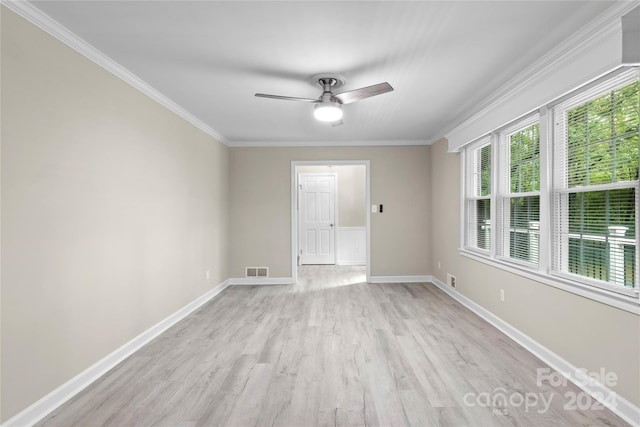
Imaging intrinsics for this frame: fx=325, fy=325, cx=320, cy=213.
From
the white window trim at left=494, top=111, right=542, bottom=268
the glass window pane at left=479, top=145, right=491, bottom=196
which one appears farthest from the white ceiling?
the glass window pane at left=479, top=145, right=491, bottom=196

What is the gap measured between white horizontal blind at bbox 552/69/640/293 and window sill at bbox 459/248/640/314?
0.09 metres

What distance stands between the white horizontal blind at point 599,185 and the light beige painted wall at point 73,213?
3.55 m

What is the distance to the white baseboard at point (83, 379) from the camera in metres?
1.87

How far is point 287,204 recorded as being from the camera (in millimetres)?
5500

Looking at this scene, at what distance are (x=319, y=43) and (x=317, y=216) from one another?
536 cm

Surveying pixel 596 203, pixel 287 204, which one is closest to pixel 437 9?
pixel 596 203

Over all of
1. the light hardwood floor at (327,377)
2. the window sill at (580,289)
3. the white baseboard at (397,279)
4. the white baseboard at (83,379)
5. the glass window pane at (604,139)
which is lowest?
the light hardwood floor at (327,377)

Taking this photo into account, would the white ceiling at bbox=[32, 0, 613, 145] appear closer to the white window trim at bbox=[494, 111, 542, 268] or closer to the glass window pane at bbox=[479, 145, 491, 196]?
the white window trim at bbox=[494, 111, 542, 268]

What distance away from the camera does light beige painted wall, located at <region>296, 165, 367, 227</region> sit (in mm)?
7492

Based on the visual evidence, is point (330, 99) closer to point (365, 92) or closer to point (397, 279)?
point (365, 92)

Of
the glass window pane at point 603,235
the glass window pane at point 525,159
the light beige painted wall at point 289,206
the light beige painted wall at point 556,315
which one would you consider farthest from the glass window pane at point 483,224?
the light beige painted wall at point 289,206

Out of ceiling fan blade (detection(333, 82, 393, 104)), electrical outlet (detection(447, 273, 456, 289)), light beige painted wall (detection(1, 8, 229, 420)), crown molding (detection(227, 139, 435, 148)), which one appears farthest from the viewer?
crown molding (detection(227, 139, 435, 148))

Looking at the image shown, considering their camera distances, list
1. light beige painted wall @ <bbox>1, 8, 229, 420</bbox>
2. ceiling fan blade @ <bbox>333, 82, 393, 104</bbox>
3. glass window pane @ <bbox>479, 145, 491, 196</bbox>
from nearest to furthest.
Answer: light beige painted wall @ <bbox>1, 8, 229, 420</bbox>
ceiling fan blade @ <bbox>333, 82, 393, 104</bbox>
glass window pane @ <bbox>479, 145, 491, 196</bbox>

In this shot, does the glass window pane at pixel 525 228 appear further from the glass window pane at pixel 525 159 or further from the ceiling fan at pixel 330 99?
the ceiling fan at pixel 330 99
